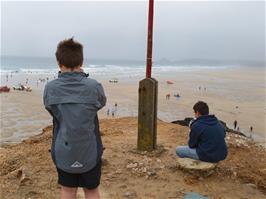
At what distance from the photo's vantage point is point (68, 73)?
3.63m

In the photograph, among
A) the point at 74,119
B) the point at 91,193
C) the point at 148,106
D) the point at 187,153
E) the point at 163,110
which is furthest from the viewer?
the point at 163,110

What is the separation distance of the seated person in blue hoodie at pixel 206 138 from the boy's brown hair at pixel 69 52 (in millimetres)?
3192

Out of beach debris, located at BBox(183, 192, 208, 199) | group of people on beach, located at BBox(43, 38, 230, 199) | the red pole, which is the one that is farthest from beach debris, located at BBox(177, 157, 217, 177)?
group of people on beach, located at BBox(43, 38, 230, 199)

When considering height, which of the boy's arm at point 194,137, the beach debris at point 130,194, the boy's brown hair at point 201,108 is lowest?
the beach debris at point 130,194

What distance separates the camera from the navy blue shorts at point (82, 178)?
371cm

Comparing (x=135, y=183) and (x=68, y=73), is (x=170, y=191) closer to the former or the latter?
(x=135, y=183)

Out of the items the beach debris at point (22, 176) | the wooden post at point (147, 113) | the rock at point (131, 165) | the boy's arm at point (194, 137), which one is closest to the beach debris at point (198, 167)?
the boy's arm at point (194, 137)

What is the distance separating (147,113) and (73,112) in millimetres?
3765

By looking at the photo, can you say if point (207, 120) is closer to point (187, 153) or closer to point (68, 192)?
point (187, 153)

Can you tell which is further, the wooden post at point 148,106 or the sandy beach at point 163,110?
the sandy beach at point 163,110

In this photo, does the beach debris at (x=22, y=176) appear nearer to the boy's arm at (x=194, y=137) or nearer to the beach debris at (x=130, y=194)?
the beach debris at (x=130, y=194)

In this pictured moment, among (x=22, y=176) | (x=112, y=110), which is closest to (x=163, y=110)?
(x=112, y=110)

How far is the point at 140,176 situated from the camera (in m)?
6.44

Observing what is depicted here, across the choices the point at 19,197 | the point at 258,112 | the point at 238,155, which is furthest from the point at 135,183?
the point at 258,112
